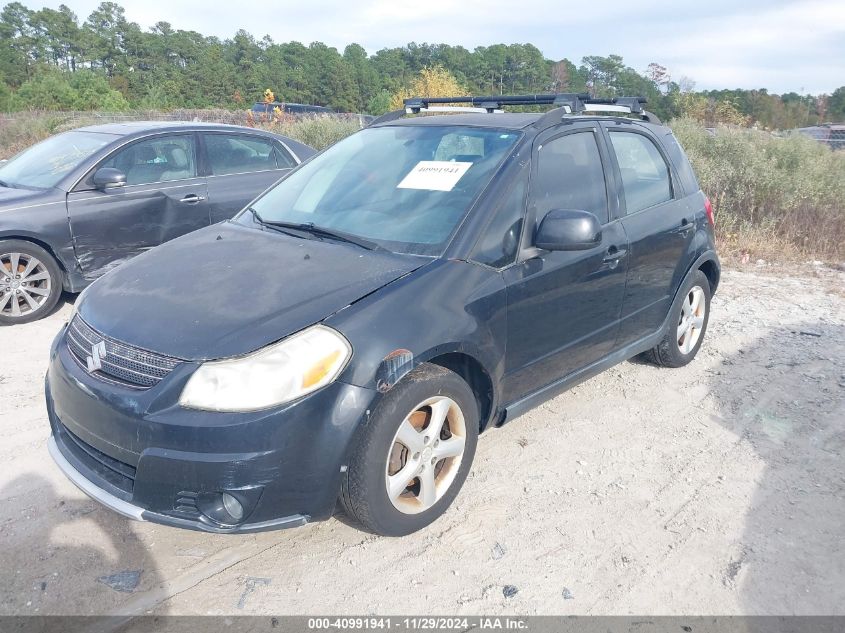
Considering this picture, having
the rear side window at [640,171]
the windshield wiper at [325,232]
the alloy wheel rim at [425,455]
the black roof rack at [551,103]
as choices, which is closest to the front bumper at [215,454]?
the alloy wheel rim at [425,455]

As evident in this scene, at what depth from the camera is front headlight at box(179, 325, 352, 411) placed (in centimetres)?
245

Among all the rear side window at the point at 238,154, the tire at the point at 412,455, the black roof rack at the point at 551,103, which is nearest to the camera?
the tire at the point at 412,455

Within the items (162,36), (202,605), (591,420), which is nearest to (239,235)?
(202,605)

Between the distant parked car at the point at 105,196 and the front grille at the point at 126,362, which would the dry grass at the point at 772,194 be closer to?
the distant parked car at the point at 105,196

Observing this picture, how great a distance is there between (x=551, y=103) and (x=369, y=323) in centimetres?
221

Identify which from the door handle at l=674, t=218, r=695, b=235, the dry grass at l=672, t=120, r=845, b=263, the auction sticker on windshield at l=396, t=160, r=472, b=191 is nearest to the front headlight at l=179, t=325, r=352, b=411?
the auction sticker on windshield at l=396, t=160, r=472, b=191

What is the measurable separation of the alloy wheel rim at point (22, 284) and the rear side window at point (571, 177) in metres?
4.44

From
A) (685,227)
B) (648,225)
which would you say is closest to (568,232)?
(648,225)

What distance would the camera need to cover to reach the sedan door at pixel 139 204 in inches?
232

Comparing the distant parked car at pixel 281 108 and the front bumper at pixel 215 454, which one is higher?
the distant parked car at pixel 281 108

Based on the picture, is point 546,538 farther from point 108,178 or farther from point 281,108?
point 281,108

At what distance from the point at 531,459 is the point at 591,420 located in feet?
2.24

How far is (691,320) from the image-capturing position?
5.01 metres

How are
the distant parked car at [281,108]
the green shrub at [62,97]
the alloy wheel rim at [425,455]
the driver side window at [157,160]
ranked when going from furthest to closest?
the green shrub at [62,97] → the distant parked car at [281,108] → the driver side window at [157,160] → the alloy wheel rim at [425,455]
